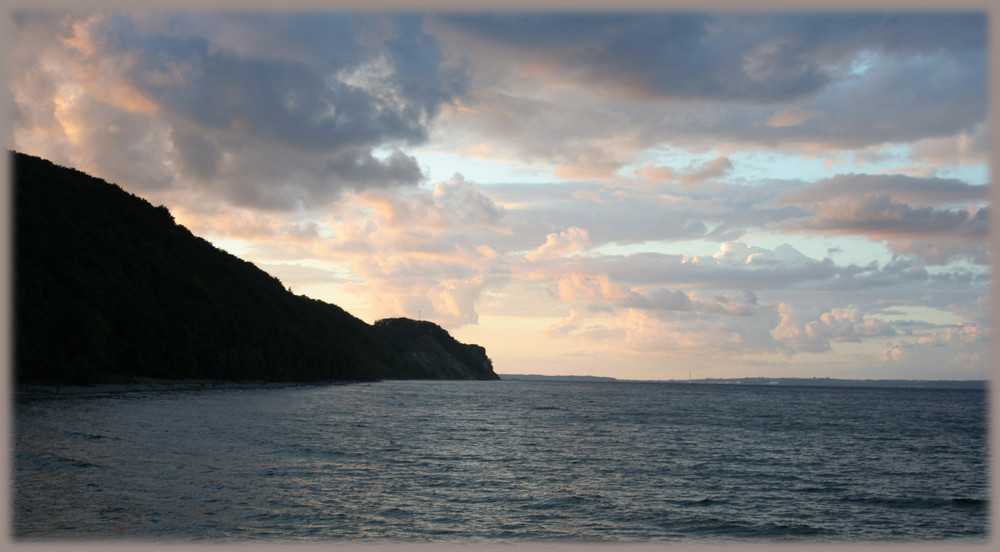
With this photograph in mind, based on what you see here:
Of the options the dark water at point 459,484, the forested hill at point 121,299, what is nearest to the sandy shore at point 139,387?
the forested hill at point 121,299

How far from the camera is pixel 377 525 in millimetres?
24891

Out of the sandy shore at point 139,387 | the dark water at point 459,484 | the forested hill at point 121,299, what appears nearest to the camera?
the dark water at point 459,484

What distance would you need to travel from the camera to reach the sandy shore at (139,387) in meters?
80.8

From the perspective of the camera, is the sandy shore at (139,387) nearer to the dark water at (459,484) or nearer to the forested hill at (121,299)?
the forested hill at (121,299)

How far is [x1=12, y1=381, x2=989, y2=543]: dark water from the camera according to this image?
24828 mm

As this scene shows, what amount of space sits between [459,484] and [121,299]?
106587 millimetres

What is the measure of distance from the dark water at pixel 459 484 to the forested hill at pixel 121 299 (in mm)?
34978

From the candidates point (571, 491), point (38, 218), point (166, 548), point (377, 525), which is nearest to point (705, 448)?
point (571, 491)

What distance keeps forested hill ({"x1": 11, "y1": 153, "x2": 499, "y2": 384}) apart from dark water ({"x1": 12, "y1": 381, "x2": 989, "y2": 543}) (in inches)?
1377

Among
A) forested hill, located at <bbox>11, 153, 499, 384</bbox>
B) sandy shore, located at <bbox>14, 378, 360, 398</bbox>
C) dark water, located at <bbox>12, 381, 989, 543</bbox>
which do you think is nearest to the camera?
dark water, located at <bbox>12, 381, 989, 543</bbox>

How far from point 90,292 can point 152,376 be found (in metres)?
19.0

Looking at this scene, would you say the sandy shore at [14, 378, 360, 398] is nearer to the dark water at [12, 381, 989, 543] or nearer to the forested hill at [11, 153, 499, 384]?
the forested hill at [11, 153, 499, 384]

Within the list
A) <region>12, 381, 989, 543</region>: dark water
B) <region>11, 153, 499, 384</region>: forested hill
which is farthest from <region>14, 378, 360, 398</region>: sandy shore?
<region>12, 381, 989, 543</region>: dark water

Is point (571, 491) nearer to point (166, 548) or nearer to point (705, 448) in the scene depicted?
point (166, 548)
